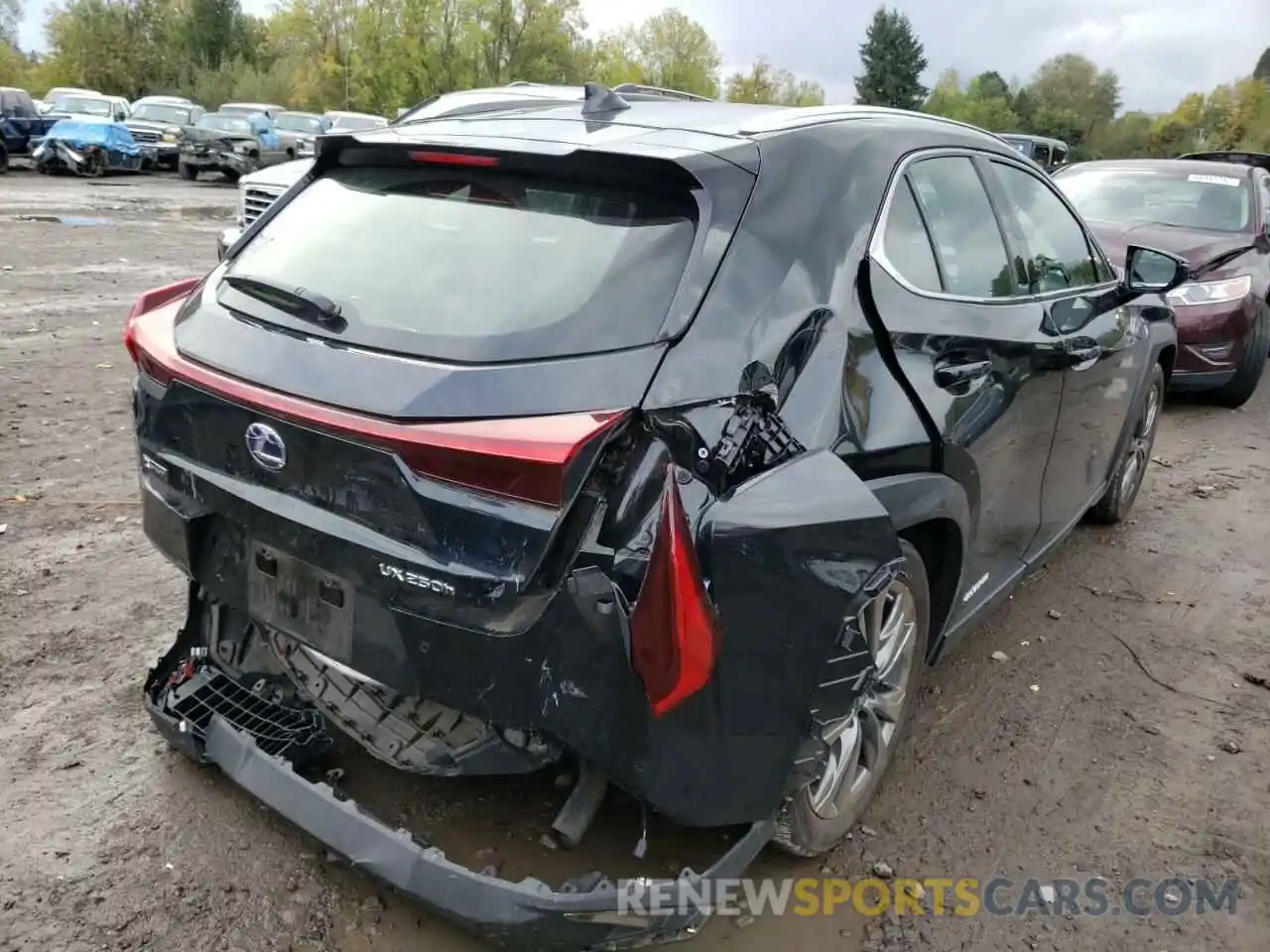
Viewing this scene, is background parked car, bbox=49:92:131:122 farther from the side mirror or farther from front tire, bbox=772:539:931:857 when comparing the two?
front tire, bbox=772:539:931:857

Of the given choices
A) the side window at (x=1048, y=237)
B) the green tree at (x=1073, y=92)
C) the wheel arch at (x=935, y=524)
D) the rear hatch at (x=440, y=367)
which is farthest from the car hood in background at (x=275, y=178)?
the green tree at (x=1073, y=92)

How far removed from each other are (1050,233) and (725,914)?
274 centimetres

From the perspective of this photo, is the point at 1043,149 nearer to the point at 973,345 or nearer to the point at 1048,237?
the point at 1048,237

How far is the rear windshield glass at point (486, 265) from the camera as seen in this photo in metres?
2.16

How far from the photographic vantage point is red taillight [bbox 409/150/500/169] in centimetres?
251

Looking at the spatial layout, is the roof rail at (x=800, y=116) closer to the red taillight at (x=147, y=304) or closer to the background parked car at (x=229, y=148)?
the red taillight at (x=147, y=304)

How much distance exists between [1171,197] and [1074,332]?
6242 millimetres

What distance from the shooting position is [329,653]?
2.30 meters

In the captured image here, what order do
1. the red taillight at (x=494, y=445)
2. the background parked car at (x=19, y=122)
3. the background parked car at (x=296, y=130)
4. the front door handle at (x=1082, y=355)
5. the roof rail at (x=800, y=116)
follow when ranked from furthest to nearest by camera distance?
the background parked car at (x=296, y=130) → the background parked car at (x=19, y=122) → the front door handle at (x=1082, y=355) → the roof rail at (x=800, y=116) → the red taillight at (x=494, y=445)

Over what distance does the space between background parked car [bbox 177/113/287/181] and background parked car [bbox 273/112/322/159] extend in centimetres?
27

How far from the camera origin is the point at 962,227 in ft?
10.4

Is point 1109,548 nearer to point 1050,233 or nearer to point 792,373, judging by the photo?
point 1050,233

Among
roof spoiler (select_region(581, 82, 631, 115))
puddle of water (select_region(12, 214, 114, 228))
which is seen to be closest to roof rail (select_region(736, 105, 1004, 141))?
roof spoiler (select_region(581, 82, 631, 115))

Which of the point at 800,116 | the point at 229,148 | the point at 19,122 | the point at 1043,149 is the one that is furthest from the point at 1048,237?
the point at 19,122
